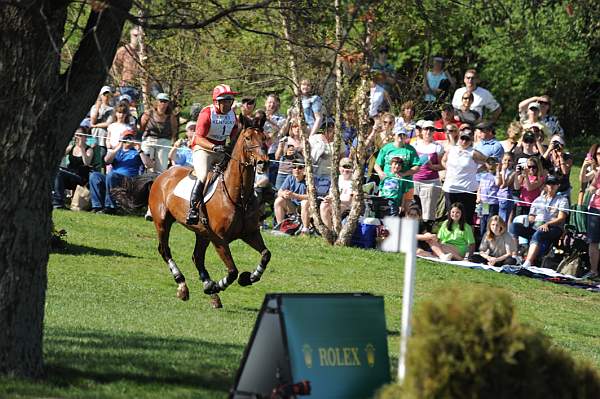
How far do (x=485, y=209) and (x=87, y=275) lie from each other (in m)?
8.04

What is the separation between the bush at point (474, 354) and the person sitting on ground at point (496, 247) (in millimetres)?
14679

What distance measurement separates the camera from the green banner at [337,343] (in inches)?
326

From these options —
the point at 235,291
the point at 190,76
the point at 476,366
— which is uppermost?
the point at 190,76

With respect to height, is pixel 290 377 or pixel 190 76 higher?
pixel 190 76

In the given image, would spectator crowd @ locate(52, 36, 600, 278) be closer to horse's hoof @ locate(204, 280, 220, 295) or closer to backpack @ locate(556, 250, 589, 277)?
backpack @ locate(556, 250, 589, 277)

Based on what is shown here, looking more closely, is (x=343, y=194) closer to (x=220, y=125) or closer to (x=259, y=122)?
(x=220, y=125)

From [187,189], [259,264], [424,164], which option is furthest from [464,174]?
[259,264]

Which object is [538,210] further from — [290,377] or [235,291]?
[290,377]

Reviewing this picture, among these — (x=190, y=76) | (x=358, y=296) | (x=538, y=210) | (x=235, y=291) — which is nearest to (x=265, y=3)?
(x=358, y=296)

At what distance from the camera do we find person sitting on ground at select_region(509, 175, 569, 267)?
21.8m

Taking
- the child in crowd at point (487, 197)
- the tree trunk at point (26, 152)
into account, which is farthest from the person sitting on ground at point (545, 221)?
the tree trunk at point (26, 152)

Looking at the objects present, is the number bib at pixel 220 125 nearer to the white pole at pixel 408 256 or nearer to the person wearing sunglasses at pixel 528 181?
the person wearing sunglasses at pixel 528 181

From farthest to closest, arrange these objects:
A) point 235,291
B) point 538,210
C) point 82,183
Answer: point 82,183 → point 538,210 → point 235,291

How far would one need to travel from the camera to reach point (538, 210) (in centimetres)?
2219
